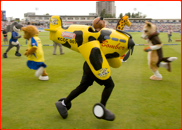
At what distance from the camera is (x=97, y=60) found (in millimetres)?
2977

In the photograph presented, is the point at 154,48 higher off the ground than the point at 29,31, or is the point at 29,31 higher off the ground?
the point at 29,31

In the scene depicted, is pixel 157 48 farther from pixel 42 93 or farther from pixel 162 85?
pixel 42 93

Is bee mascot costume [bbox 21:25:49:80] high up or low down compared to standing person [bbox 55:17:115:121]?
up

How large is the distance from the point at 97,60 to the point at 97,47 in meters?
0.21

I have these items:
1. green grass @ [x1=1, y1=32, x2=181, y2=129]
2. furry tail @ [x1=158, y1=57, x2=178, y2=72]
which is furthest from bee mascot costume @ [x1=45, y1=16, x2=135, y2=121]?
furry tail @ [x1=158, y1=57, x2=178, y2=72]

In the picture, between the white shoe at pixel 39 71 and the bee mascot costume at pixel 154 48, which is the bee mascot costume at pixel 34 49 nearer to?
the white shoe at pixel 39 71

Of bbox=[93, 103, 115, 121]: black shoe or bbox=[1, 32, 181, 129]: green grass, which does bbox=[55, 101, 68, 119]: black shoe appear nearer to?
bbox=[1, 32, 181, 129]: green grass

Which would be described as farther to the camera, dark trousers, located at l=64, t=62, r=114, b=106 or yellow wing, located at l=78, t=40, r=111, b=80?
dark trousers, located at l=64, t=62, r=114, b=106

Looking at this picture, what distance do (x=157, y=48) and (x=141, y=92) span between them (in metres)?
1.57

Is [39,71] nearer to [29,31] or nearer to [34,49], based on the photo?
[34,49]

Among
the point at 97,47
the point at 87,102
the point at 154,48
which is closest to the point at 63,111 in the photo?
the point at 87,102

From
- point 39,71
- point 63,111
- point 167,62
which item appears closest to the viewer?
point 63,111

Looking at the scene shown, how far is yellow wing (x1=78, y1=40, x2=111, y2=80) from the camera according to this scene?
117 inches

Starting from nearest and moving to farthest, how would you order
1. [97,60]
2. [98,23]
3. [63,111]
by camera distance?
[97,60] → [98,23] → [63,111]
